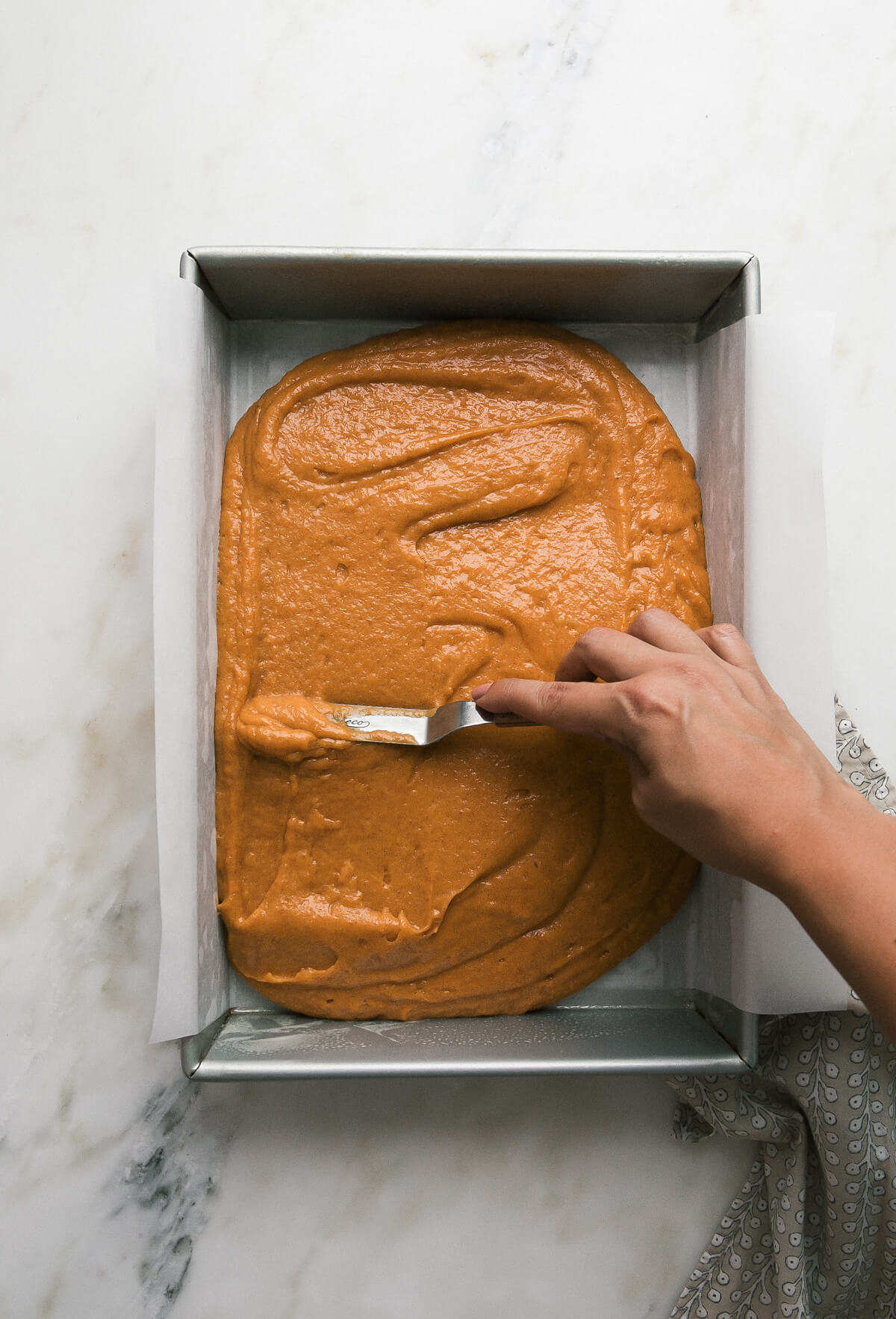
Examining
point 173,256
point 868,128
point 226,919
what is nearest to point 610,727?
point 226,919

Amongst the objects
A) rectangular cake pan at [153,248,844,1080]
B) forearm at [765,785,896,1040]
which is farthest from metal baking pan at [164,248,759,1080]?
forearm at [765,785,896,1040]

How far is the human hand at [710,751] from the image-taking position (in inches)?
36.6

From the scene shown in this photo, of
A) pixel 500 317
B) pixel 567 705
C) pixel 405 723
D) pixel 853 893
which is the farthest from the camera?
pixel 500 317

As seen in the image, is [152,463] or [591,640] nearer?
[591,640]

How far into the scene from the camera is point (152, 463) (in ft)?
4.68

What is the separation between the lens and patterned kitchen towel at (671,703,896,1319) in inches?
50.0

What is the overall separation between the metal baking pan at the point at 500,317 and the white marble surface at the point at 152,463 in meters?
0.15

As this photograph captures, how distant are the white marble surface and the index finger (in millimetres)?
614

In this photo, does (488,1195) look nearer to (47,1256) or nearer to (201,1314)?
(201,1314)

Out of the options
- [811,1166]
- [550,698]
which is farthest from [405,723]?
[811,1166]

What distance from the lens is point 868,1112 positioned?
4.17 feet

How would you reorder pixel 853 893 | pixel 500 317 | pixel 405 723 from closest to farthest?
pixel 853 893, pixel 405 723, pixel 500 317

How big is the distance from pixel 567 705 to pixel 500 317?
0.69 meters

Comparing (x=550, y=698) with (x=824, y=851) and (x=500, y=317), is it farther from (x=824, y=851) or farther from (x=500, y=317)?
(x=500, y=317)
